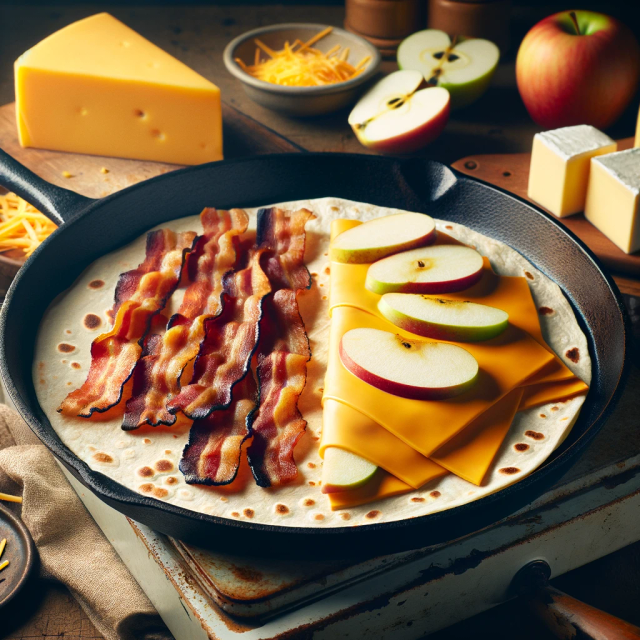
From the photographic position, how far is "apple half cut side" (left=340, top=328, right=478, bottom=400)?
1.64 meters

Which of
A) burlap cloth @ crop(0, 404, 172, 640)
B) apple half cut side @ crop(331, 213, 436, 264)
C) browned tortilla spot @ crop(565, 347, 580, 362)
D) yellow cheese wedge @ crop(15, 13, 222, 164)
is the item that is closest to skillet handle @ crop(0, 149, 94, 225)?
yellow cheese wedge @ crop(15, 13, 222, 164)

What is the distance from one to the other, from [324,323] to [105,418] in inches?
26.8

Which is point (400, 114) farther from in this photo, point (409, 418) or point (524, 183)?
point (409, 418)

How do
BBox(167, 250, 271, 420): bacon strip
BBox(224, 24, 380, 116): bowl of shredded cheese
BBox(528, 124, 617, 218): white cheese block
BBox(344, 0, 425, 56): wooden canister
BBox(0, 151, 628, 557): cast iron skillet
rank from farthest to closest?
BBox(344, 0, 425, 56): wooden canister
BBox(224, 24, 380, 116): bowl of shredded cheese
BBox(528, 124, 617, 218): white cheese block
BBox(167, 250, 271, 420): bacon strip
BBox(0, 151, 628, 557): cast iron skillet

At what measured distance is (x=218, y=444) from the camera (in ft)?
5.33

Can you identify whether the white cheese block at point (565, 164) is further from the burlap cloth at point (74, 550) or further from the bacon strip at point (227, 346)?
the burlap cloth at point (74, 550)

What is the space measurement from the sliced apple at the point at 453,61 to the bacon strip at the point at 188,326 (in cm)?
129

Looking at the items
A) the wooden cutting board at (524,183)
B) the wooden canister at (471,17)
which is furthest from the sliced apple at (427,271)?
the wooden canister at (471,17)

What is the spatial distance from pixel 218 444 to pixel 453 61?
2267 mm

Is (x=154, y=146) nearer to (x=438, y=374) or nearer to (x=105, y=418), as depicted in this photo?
(x=105, y=418)

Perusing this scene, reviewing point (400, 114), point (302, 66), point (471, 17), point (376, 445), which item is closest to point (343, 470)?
point (376, 445)

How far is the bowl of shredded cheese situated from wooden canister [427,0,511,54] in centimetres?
44

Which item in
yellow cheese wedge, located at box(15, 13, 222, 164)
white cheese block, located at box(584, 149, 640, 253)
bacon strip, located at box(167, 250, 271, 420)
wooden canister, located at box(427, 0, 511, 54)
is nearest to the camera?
bacon strip, located at box(167, 250, 271, 420)

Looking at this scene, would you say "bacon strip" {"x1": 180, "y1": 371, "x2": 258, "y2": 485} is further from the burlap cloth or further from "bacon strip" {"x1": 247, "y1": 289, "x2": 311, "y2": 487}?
the burlap cloth
